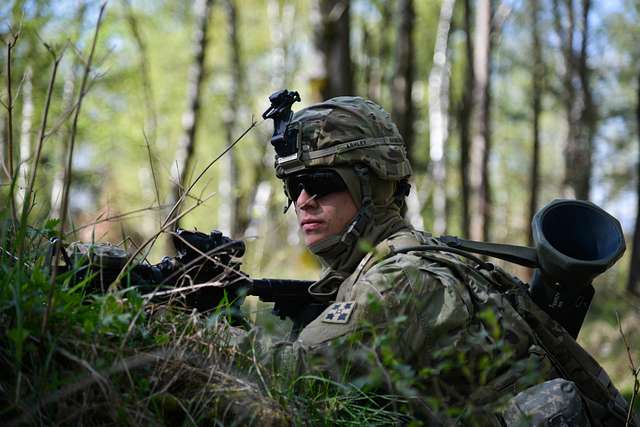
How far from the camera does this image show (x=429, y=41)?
29797 millimetres

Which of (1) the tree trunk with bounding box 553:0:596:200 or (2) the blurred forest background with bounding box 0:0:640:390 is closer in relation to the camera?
(2) the blurred forest background with bounding box 0:0:640:390

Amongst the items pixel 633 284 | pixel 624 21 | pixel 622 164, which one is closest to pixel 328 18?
pixel 633 284

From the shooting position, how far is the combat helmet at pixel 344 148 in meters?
3.82

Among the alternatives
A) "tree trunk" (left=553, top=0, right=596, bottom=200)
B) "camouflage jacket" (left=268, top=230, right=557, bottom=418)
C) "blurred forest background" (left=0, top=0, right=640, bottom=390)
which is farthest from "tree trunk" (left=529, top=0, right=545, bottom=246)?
"camouflage jacket" (left=268, top=230, right=557, bottom=418)

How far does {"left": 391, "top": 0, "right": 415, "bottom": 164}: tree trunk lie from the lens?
12.2 meters

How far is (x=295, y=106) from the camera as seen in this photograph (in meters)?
14.6

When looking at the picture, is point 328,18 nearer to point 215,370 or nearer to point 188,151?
point 188,151

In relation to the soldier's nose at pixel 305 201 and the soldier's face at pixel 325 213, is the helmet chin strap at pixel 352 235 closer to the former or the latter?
the soldier's face at pixel 325 213

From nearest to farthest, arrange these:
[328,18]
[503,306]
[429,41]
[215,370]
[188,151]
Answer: [215,370]
[503,306]
[328,18]
[188,151]
[429,41]

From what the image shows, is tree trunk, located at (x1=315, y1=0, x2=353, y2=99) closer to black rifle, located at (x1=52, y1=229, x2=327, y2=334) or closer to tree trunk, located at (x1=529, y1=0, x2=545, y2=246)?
black rifle, located at (x1=52, y1=229, x2=327, y2=334)

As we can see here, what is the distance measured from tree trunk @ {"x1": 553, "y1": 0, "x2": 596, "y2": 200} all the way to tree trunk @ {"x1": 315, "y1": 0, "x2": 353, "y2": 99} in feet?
29.3

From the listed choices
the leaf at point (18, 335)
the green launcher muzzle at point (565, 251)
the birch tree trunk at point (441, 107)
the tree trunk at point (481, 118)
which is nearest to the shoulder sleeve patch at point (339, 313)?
the green launcher muzzle at point (565, 251)

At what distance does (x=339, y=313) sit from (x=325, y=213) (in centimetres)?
86

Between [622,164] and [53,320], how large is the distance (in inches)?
1266
